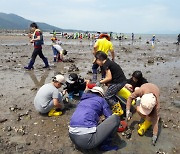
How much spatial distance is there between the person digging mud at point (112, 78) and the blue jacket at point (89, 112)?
1.34 m

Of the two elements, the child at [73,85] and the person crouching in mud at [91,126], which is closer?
Result: the person crouching in mud at [91,126]

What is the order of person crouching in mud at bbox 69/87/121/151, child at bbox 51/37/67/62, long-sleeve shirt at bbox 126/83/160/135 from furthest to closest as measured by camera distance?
child at bbox 51/37/67/62 < long-sleeve shirt at bbox 126/83/160/135 < person crouching in mud at bbox 69/87/121/151

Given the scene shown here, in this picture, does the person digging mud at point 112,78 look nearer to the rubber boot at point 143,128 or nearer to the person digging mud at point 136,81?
the person digging mud at point 136,81

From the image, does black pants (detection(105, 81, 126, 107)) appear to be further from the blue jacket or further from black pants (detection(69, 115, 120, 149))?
black pants (detection(69, 115, 120, 149))

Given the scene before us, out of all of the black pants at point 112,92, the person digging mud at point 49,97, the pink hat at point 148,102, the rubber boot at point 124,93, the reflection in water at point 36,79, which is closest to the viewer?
the pink hat at point 148,102

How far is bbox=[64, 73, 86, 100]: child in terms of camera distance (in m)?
7.77

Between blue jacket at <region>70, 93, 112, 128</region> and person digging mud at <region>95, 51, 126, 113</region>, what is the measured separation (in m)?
1.34

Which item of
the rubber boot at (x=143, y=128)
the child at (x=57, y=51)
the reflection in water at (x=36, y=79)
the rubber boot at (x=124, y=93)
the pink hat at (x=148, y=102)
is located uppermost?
the child at (x=57, y=51)

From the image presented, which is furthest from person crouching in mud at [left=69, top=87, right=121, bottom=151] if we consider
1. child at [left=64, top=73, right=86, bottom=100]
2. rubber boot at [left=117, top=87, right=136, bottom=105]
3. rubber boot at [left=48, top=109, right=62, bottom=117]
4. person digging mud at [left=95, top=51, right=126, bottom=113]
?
child at [left=64, top=73, right=86, bottom=100]

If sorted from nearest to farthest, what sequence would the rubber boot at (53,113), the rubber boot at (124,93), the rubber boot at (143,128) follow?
→ the rubber boot at (143,128) < the rubber boot at (53,113) < the rubber boot at (124,93)

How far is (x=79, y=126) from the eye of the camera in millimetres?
4695

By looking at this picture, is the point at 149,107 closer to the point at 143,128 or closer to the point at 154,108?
the point at 154,108

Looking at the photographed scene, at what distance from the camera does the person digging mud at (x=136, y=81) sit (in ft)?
21.8

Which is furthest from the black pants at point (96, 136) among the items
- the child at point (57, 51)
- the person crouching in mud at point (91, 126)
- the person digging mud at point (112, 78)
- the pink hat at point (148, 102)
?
the child at point (57, 51)
